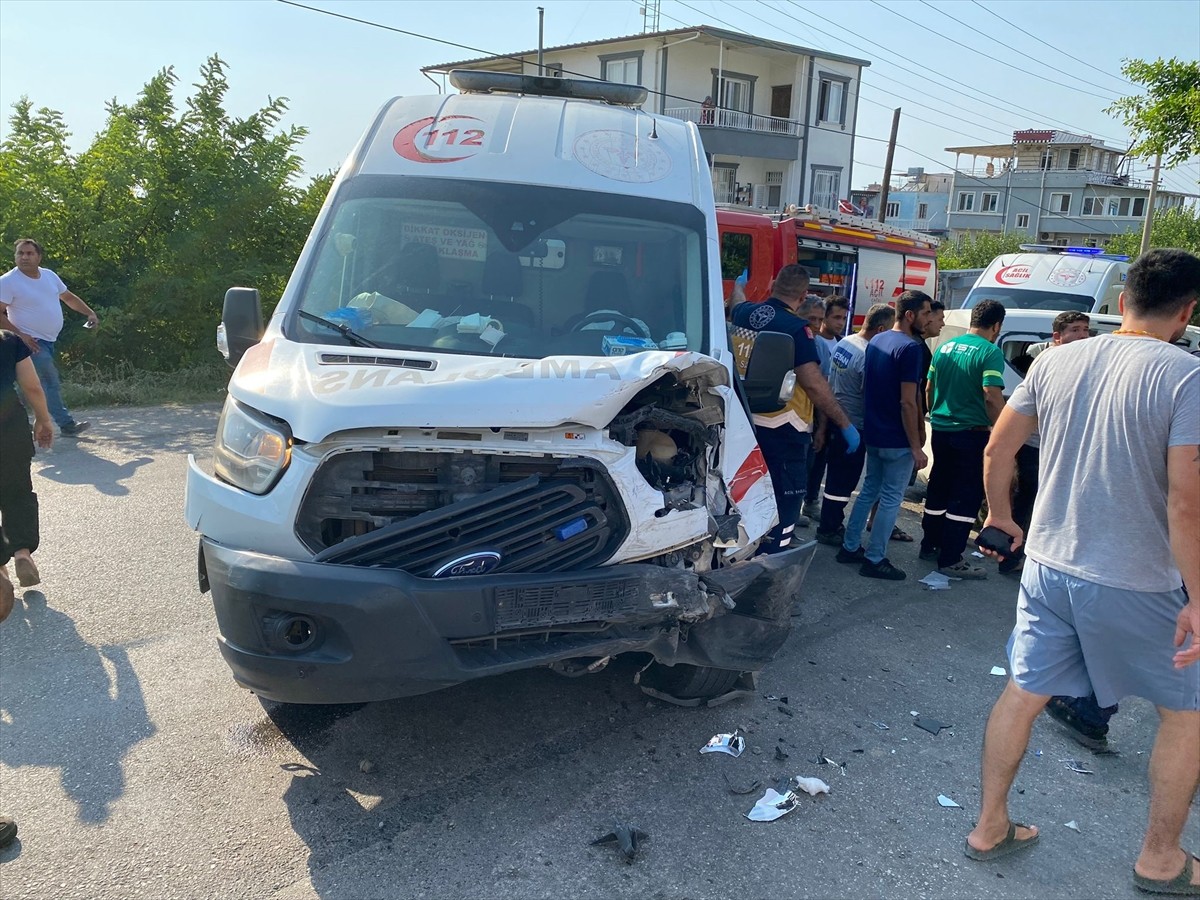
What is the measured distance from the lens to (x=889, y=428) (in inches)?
230

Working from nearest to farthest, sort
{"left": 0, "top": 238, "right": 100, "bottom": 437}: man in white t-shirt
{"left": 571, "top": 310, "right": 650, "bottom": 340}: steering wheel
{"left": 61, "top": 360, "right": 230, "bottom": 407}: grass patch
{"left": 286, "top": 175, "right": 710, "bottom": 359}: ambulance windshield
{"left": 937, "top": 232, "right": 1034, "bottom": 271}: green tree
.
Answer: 1. {"left": 286, "top": 175, "right": 710, "bottom": 359}: ambulance windshield
2. {"left": 571, "top": 310, "right": 650, "bottom": 340}: steering wheel
3. {"left": 0, "top": 238, "right": 100, "bottom": 437}: man in white t-shirt
4. {"left": 61, "top": 360, "right": 230, "bottom": 407}: grass patch
5. {"left": 937, "top": 232, "right": 1034, "bottom": 271}: green tree

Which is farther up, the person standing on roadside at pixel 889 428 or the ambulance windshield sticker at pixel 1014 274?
the ambulance windshield sticker at pixel 1014 274

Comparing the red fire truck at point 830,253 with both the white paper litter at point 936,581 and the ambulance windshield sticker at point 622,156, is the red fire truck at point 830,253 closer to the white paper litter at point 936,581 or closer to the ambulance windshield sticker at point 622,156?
the white paper litter at point 936,581

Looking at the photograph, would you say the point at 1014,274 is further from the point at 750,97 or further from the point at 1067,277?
the point at 750,97

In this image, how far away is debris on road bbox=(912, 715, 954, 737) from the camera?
391cm

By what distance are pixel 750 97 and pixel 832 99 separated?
359cm

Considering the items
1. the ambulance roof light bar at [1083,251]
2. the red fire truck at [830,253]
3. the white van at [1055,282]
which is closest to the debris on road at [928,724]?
the red fire truck at [830,253]

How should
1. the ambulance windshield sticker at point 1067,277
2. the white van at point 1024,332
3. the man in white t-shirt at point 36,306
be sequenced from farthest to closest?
the ambulance windshield sticker at point 1067,277 < the man in white t-shirt at point 36,306 < the white van at point 1024,332

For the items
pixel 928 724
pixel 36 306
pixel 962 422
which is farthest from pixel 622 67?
pixel 928 724

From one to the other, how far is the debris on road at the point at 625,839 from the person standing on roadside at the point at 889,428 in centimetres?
344

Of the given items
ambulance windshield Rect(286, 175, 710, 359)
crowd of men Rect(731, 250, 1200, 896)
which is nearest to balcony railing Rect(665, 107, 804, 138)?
ambulance windshield Rect(286, 175, 710, 359)

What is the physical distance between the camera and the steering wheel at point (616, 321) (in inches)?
153

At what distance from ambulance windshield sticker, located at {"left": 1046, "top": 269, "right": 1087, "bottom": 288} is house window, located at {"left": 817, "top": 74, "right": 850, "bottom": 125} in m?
27.1

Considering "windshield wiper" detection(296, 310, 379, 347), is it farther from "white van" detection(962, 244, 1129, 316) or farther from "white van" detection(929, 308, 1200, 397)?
"white van" detection(962, 244, 1129, 316)
